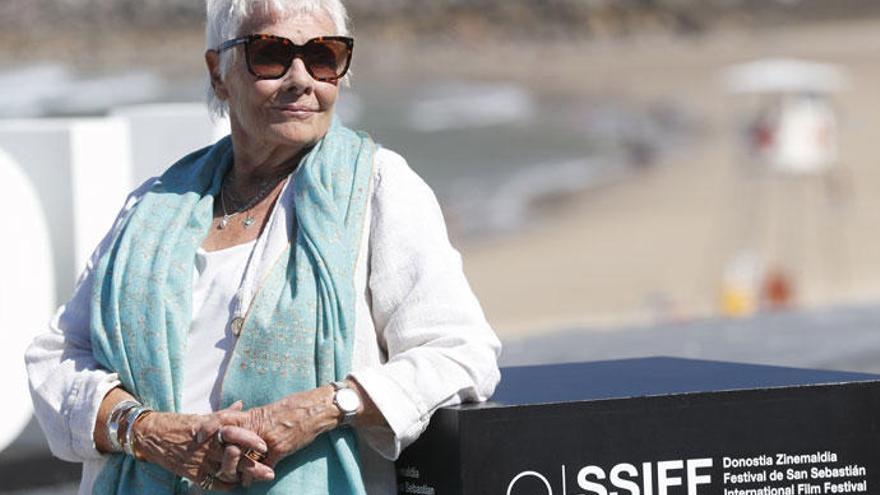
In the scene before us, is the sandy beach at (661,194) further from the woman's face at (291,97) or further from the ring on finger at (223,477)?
the ring on finger at (223,477)

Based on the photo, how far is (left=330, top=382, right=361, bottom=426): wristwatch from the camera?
2.60m

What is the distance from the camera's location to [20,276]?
5.39m

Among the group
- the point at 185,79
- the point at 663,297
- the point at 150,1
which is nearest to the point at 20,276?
the point at 663,297

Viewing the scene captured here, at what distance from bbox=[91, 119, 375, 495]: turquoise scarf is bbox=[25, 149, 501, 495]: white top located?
0.03m

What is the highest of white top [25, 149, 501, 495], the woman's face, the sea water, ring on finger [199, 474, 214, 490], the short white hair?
the sea water

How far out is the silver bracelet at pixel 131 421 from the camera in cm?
271

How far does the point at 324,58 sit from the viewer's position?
2748 mm

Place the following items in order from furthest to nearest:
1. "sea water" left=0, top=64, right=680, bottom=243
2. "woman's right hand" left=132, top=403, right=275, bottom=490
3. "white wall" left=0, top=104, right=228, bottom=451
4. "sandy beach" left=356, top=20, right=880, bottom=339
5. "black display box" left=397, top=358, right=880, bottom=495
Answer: "sea water" left=0, top=64, right=680, bottom=243, "sandy beach" left=356, top=20, right=880, bottom=339, "white wall" left=0, top=104, right=228, bottom=451, "black display box" left=397, top=358, right=880, bottom=495, "woman's right hand" left=132, top=403, right=275, bottom=490

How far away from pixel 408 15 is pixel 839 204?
1392cm

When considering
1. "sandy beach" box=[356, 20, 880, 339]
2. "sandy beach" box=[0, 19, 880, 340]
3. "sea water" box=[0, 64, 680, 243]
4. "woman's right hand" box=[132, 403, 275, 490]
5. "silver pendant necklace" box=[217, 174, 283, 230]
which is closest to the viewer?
"woman's right hand" box=[132, 403, 275, 490]

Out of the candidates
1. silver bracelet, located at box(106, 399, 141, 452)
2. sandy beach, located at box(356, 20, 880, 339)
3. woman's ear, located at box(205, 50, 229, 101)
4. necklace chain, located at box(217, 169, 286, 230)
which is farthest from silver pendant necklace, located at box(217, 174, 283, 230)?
sandy beach, located at box(356, 20, 880, 339)

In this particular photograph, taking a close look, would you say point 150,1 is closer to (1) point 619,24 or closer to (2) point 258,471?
(1) point 619,24

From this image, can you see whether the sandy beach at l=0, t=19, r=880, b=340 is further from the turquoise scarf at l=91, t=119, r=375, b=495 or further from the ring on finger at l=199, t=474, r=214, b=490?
the ring on finger at l=199, t=474, r=214, b=490

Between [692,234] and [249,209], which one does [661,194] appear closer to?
[692,234]
